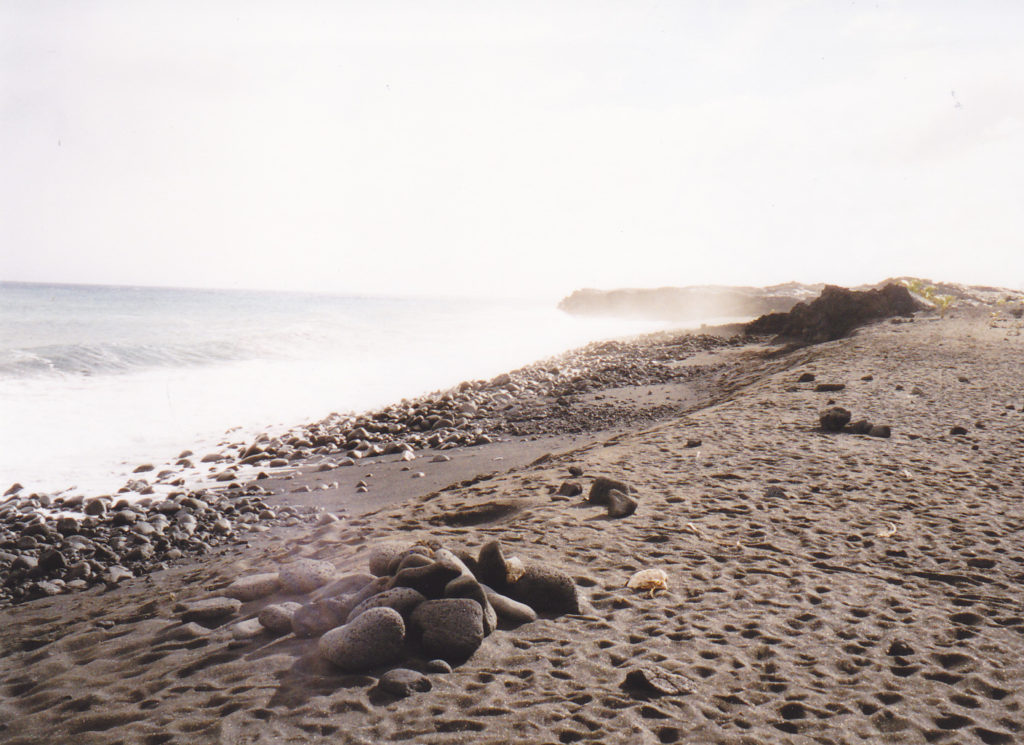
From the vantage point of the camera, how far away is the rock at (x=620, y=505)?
5.09 m

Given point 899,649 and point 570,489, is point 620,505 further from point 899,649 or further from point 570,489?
point 899,649

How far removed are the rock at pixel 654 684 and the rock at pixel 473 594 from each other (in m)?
0.77

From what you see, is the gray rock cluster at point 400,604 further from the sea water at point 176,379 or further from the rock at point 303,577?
the sea water at point 176,379

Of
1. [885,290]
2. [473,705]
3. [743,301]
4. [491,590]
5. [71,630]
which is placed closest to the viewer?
[473,705]

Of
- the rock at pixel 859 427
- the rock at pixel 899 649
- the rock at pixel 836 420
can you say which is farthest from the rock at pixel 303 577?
the rock at pixel 859 427

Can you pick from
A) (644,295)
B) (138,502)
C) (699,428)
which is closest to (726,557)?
(699,428)

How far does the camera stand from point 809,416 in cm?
846

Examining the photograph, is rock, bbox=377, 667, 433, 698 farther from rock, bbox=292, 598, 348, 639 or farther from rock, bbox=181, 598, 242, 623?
rock, bbox=181, 598, 242, 623

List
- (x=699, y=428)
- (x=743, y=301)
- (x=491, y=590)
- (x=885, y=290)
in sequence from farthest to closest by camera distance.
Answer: (x=743, y=301) < (x=885, y=290) < (x=699, y=428) < (x=491, y=590)

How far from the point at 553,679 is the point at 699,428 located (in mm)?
5826

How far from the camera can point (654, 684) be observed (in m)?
2.75

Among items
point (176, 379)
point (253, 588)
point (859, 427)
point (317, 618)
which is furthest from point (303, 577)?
point (176, 379)

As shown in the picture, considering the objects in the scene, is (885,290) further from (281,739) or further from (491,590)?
(281,739)

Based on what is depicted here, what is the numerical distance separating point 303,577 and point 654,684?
2.22 meters
